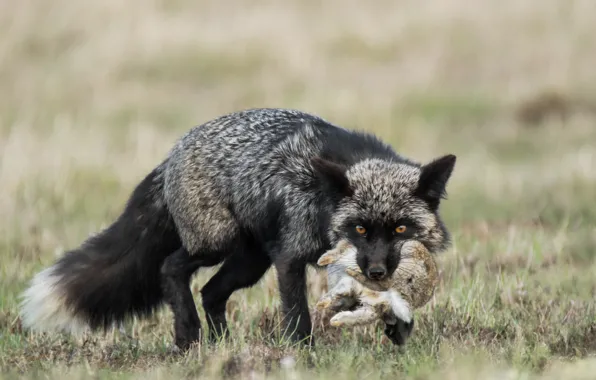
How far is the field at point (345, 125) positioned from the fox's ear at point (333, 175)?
35.7 inches

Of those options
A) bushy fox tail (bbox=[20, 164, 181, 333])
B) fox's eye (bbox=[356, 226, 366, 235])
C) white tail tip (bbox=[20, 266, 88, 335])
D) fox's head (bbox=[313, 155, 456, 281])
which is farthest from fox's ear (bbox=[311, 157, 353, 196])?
white tail tip (bbox=[20, 266, 88, 335])

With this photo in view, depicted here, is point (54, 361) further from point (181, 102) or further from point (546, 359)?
point (181, 102)

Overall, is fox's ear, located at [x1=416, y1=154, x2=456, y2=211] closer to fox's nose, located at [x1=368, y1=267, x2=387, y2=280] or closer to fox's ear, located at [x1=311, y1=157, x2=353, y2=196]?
fox's ear, located at [x1=311, y1=157, x2=353, y2=196]

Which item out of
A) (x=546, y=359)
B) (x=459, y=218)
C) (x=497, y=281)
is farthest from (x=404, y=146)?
(x=546, y=359)

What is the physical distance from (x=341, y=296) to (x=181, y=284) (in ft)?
4.87

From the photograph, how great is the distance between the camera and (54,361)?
5871 millimetres

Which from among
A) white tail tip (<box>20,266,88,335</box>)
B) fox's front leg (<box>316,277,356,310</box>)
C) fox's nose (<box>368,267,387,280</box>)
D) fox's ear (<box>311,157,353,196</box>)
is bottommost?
white tail tip (<box>20,266,88,335</box>)

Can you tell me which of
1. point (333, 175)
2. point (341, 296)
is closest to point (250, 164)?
point (333, 175)

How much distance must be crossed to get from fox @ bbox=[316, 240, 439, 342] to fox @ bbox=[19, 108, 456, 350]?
7 centimetres

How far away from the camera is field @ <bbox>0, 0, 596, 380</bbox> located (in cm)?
583

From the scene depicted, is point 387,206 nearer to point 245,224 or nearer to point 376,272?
point 376,272

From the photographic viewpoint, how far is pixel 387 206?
5.90 metres

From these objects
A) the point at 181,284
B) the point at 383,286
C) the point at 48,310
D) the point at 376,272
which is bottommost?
the point at 48,310

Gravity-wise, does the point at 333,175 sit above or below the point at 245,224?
above
